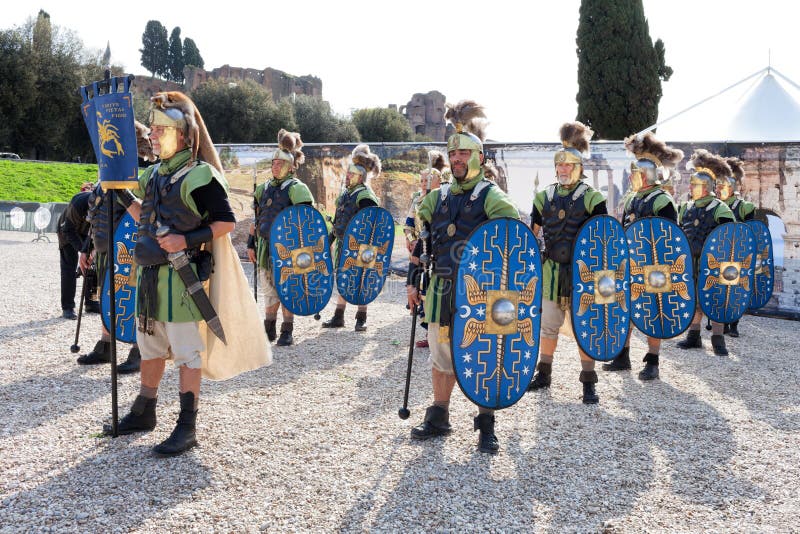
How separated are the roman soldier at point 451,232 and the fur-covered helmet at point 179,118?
120cm

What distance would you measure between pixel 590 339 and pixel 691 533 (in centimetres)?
167

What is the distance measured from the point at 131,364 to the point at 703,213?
4980mm

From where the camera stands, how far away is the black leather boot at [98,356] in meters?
4.95

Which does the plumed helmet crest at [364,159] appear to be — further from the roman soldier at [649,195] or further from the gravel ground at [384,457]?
the roman soldier at [649,195]

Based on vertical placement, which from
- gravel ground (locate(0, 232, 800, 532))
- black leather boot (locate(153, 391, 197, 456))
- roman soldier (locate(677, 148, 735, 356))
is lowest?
gravel ground (locate(0, 232, 800, 532))

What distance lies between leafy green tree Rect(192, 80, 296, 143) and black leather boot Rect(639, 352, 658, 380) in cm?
3055

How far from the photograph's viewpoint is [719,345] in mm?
6039

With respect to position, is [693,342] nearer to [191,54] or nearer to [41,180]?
[41,180]

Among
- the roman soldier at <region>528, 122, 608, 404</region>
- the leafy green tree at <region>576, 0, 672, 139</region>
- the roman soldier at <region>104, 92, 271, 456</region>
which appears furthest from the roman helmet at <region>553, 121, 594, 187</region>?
the leafy green tree at <region>576, 0, 672, 139</region>

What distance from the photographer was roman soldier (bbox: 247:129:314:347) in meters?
5.68

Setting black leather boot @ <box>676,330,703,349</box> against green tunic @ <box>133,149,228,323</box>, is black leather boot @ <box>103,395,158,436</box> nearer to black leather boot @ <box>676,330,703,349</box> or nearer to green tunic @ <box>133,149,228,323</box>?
green tunic @ <box>133,149,228,323</box>

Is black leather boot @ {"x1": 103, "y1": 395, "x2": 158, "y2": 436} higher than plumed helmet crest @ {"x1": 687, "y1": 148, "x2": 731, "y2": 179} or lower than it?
lower

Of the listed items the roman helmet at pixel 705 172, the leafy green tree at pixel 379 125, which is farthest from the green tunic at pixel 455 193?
the leafy green tree at pixel 379 125

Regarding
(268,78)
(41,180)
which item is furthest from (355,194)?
(268,78)
